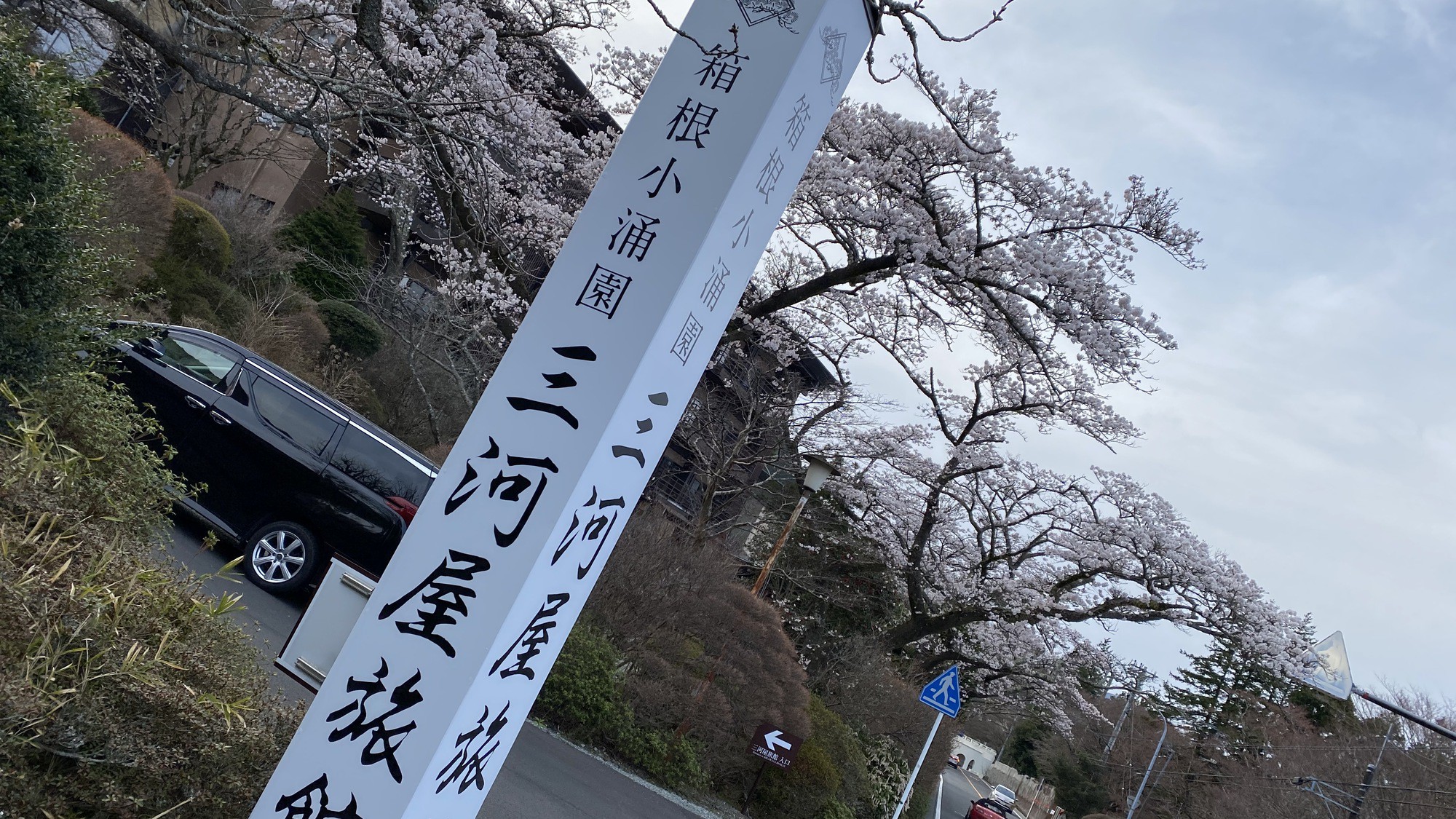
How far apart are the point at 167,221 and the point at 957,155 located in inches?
427

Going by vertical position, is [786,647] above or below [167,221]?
below

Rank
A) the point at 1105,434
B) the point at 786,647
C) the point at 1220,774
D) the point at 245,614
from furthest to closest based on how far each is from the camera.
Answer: the point at 1220,774
the point at 1105,434
the point at 786,647
the point at 245,614

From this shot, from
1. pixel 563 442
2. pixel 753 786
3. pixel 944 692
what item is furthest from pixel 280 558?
pixel 944 692

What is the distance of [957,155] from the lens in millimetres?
11570

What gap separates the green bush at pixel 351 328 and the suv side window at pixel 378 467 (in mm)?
9333

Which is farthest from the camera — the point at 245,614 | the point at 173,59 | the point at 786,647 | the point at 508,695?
the point at 786,647

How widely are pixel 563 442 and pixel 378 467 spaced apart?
6298 millimetres

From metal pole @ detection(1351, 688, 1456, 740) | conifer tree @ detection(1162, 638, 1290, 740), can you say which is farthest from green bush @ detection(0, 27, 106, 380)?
conifer tree @ detection(1162, 638, 1290, 740)

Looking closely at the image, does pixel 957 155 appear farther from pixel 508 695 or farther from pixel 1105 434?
pixel 508 695

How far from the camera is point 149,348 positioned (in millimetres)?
7969

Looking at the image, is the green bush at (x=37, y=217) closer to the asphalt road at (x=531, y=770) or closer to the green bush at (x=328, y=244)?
the asphalt road at (x=531, y=770)

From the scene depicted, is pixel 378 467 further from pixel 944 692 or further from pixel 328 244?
pixel 328 244

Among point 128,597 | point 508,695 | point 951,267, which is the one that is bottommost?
point 128,597

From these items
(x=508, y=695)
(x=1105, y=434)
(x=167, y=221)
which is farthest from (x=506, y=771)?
(x=1105, y=434)
